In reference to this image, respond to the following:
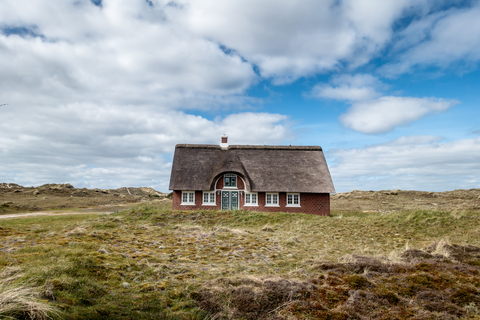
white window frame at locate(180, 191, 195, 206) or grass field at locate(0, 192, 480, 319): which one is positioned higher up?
white window frame at locate(180, 191, 195, 206)

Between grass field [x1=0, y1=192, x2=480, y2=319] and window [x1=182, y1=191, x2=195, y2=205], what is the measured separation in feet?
48.4

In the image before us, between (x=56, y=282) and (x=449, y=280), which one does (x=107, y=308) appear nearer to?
(x=56, y=282)

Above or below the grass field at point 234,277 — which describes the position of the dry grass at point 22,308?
above

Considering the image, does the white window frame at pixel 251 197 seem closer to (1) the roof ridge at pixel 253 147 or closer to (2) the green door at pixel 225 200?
(2) the green door at pixel 225 200

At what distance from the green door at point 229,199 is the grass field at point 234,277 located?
1463 cm

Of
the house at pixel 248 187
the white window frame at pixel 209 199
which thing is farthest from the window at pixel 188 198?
the white window frame at pixel 209 199

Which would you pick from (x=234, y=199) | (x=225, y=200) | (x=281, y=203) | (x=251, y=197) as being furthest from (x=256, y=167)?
(x=225, y=200)

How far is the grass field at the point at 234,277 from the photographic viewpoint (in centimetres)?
612

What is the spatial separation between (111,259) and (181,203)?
67.2ft

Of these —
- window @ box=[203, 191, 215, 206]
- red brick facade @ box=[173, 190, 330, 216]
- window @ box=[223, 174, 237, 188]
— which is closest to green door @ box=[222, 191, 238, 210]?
red brick facade @ box=[173, 190, 330, 216]

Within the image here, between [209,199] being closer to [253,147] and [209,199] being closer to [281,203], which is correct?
[281,203]

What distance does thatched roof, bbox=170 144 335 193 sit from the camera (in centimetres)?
2888

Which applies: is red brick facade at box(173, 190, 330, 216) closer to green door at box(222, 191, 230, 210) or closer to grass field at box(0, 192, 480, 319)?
green door at box(222, 191, 230, 210)

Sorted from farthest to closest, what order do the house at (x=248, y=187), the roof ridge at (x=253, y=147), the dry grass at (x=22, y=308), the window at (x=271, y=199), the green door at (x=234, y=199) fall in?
the roof ridge at (x=253, y=147), the window at (x=271, y=199), the green door at (x=234, y=199), the house at (x=248, y=187), the dry grass at (x=22, y=308)
